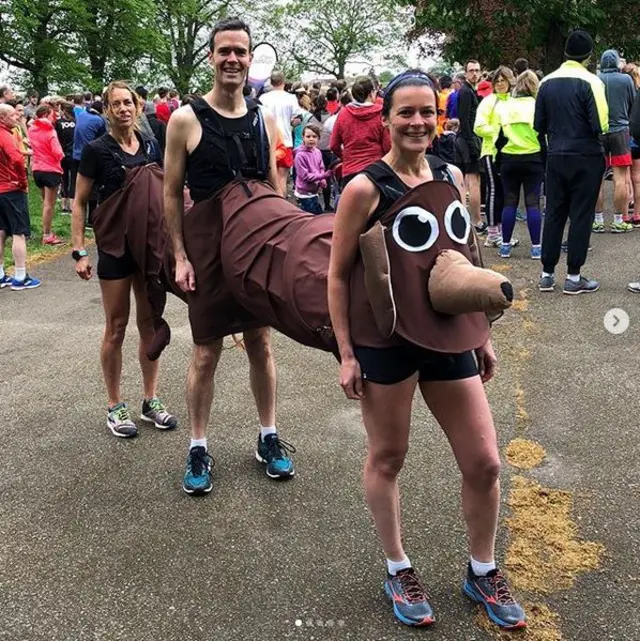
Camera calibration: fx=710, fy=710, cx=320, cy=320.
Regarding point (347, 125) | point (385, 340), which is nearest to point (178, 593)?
point (385, 340)

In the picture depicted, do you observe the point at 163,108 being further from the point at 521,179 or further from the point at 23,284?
the point at 521,179

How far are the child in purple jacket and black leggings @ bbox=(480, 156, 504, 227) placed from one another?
2.35 metres

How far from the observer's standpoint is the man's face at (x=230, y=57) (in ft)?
10.8

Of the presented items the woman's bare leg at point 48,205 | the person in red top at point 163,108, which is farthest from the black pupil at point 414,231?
the person in red top at point 163,108

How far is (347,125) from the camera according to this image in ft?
26.5

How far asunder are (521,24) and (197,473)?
1660 centimetres

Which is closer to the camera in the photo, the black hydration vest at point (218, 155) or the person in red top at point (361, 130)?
the black hydration vest at point (218, 155)

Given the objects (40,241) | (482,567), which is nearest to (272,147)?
(482,567)

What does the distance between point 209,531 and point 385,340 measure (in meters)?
1.53

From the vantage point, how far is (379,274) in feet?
7.41

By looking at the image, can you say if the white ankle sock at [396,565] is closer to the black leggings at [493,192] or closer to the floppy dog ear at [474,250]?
the floppy dog ear at [474,250]

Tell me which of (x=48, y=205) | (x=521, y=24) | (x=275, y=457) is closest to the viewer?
(x=275, y=457)

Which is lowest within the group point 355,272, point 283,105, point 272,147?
point 355,272

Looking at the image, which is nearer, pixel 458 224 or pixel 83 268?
pixel 458 224
